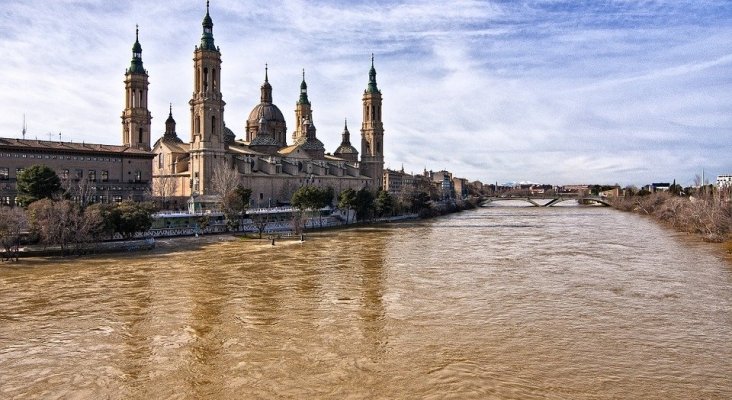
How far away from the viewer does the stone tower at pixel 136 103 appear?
197 feet

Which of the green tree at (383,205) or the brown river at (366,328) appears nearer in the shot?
the brown river at (366,328)

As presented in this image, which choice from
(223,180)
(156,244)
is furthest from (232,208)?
(156,244)

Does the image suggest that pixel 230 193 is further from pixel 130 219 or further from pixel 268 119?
pixel 268 119

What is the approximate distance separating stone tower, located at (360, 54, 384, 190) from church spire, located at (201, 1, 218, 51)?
31848mm

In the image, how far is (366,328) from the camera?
1443 cm

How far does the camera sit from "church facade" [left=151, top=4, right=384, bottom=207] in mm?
51375

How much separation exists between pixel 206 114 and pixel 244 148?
10379 mm

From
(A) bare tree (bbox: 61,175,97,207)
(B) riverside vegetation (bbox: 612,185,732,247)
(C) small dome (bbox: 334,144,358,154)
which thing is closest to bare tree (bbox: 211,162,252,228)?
(A) bare tree (bbox: 61,175,97,207)

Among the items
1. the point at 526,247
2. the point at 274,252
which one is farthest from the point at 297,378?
the point at 526,247

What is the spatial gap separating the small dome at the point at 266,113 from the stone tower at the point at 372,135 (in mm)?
12698

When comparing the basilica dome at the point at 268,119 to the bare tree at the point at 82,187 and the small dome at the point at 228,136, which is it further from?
the bare tree at the point at 82,187

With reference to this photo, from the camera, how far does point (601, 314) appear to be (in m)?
16.0

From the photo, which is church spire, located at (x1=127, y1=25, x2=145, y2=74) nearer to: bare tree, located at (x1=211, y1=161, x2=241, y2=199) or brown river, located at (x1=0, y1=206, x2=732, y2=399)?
bare tree, located at (x1=211, y1=161, x2=241, y2=199)

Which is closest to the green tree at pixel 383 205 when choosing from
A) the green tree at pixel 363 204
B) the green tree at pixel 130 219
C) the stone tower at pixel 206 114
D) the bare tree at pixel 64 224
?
the green tree at pixel 363 204
